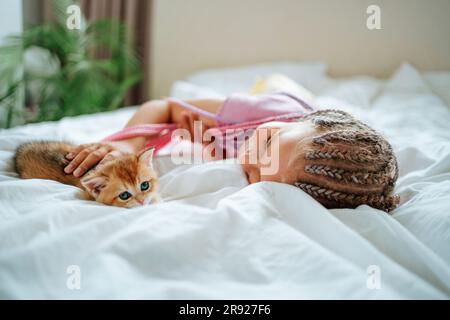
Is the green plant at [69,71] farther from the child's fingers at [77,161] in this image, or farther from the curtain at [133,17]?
the child's fingers at [77,161]

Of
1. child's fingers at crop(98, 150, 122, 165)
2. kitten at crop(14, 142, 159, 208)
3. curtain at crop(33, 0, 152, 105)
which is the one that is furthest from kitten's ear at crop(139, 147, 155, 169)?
curtain at crop(33, 0, 152, 105)

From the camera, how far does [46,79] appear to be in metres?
2.38

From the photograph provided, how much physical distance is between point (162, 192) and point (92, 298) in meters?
0.43

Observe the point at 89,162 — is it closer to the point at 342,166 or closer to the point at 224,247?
the point at 224,247

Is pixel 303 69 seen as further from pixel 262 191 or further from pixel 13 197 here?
pixel 13 197

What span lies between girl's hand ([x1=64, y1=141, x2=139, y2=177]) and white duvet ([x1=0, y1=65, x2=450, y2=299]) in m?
0.09

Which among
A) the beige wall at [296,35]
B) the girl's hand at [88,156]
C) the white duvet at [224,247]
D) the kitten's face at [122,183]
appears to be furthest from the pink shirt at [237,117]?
the beige wall at [296,35]

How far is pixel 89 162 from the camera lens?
3.13 feet

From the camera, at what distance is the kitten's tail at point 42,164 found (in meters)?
0.94

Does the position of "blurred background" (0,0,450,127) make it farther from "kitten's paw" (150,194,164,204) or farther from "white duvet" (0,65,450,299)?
"white duvet" (0,65,450,299)

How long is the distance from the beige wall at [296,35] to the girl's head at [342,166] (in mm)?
1658

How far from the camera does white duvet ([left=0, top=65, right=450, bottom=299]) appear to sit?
0.55 metres

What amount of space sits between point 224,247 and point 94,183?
0.37 m

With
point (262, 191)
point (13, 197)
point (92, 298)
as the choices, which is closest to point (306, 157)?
point (262, 191)
